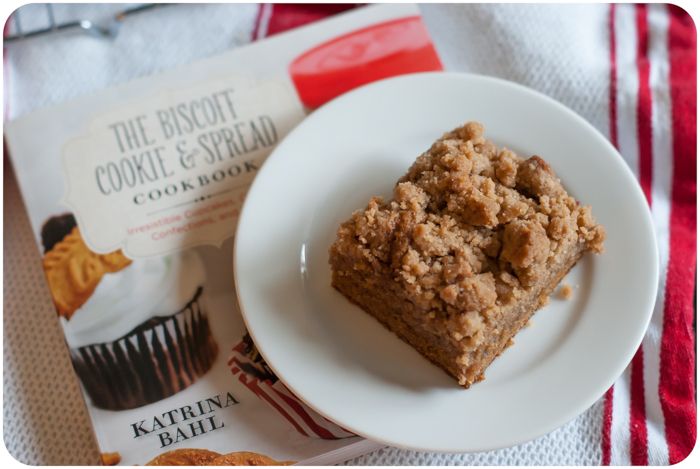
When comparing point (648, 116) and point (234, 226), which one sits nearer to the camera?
point (234, 226)

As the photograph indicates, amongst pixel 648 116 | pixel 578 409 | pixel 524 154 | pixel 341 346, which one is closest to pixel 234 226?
pixel 341 346

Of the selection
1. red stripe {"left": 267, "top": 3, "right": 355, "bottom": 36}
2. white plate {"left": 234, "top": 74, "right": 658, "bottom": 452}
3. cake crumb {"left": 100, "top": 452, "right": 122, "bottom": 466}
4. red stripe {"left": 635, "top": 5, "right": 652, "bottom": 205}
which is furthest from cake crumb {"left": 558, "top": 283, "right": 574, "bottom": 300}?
red stripe {"left": 267, "top": 3, "right": 355, "bottom": 36}

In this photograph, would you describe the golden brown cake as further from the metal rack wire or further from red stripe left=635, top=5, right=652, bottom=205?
the metal rack wire

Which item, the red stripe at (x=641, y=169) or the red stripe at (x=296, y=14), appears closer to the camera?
the red stripe at (x=641, y=169)

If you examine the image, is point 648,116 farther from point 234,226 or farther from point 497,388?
point 234,226

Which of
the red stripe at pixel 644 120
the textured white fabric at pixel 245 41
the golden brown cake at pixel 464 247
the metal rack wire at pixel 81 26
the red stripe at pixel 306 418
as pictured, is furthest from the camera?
the metal rack wire at pixel 81 26

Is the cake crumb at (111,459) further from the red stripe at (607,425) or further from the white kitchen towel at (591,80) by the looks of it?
the red stripe at (607,425)

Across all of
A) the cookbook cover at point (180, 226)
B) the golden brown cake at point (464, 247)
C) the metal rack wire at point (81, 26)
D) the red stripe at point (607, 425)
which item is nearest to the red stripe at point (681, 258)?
A: the red stripe at point (607, 425)
